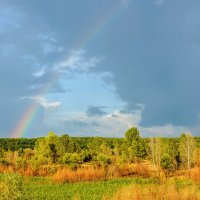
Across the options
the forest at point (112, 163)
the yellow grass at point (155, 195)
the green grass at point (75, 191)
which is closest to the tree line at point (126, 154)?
the forest at point (112, 163)

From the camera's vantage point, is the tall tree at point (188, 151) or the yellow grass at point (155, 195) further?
the tall tree at point (188, 151)

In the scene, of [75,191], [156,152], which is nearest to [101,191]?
[75,191]

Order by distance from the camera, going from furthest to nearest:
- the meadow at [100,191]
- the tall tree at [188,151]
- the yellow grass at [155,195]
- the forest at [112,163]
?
1. the tall tree at [188,151]
2. the forest at [112,163]
3. the yellow grass at [155,195]
4. the meadow at [100,191]

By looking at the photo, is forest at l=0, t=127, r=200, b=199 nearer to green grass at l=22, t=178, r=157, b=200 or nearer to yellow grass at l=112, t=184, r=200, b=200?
green grass at l=22, t=178, r=157, b=200

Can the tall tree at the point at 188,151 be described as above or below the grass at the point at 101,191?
above

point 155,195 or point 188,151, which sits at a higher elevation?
point 188,151

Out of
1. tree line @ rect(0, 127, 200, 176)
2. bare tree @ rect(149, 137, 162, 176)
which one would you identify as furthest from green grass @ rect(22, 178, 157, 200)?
bare tree @ rect(149, 137, 162, 176)

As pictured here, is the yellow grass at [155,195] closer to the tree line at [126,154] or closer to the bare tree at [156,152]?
the tree line at [126,154]

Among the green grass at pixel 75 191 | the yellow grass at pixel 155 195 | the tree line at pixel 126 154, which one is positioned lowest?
the green grass at pixel 75 191

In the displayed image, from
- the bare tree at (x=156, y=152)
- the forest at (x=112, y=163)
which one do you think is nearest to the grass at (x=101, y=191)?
the forest at (x=112, y=163)

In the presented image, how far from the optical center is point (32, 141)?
57.8 metres

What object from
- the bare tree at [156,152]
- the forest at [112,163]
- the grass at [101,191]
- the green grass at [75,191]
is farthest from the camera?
the bare tree at [156,152]

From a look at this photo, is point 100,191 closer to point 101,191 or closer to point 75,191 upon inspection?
point 101,191

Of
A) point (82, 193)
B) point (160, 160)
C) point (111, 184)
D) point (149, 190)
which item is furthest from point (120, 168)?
point (149, 190)
